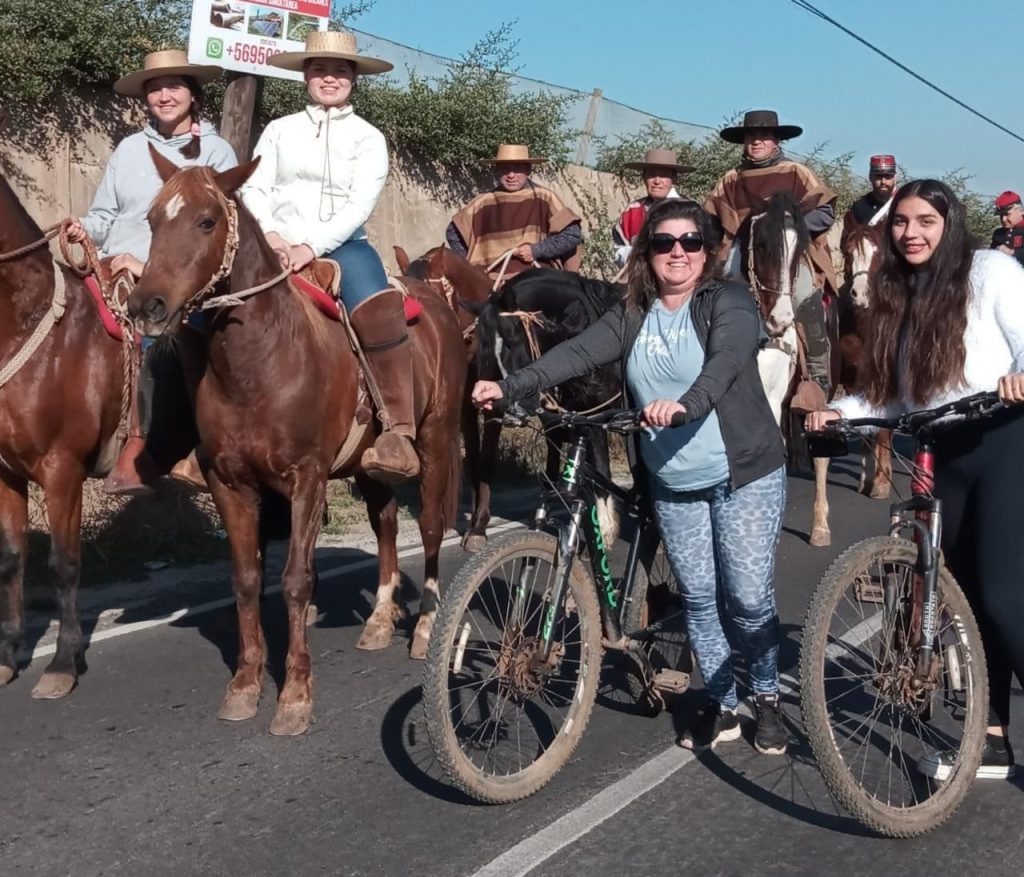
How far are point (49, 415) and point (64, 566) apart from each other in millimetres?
748

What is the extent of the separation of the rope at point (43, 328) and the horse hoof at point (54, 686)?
1391 mm

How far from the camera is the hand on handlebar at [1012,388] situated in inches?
156

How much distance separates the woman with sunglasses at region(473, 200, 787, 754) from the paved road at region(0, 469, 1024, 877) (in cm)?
50

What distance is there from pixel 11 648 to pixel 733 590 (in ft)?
11.8

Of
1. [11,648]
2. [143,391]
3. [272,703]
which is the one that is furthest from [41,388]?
[272,703]

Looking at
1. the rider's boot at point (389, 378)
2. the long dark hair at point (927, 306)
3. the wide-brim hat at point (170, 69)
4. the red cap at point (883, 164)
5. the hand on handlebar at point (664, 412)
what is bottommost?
the rider's boot at point (389, 378)

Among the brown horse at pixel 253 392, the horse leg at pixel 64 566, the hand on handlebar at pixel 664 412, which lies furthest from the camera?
the horse leg at pixel 64 566

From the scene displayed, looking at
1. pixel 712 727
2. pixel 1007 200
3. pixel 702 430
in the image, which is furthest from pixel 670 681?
pixel 1007 200

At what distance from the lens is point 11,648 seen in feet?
20.0

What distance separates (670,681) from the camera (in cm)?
524

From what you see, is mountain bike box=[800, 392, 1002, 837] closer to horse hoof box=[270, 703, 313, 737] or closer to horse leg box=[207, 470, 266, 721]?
horse hoof box=[270, 703, 313, 737]

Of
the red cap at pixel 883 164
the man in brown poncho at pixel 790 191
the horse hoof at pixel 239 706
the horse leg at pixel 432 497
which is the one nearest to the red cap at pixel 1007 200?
the red cap at pixel 883 164

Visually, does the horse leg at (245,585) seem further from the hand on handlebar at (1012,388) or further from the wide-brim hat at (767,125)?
the wide-brim hat at (767,125)

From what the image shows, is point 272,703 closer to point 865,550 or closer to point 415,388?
point 415,388
